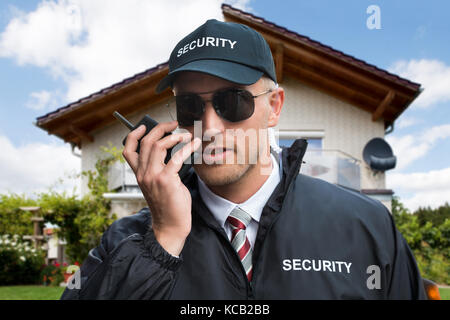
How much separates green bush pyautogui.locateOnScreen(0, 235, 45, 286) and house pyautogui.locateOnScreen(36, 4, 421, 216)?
3.44 metres

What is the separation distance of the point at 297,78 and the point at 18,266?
1110cm

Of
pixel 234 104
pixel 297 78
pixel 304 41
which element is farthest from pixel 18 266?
pixel 234 104

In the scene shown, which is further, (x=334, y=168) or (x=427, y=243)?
(x=427, y=243)

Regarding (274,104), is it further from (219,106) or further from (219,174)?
(219,174)

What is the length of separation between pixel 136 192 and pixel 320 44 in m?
6.63

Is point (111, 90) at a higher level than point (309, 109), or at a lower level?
higher

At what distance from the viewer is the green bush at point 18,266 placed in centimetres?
1305

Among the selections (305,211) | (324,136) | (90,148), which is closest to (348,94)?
(324,136)

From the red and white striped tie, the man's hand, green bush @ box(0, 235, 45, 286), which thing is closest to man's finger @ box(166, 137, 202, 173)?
the man's hand

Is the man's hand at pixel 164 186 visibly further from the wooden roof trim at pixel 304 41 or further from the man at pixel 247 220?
the wooden roof trim at pixel 304 41

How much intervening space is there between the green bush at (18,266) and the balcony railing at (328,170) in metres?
4.67

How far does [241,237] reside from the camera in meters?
1.88

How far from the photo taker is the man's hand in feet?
4.76

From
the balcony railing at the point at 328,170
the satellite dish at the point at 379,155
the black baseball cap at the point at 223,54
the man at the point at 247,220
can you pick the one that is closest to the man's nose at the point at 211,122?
the man at the point at 247,220
